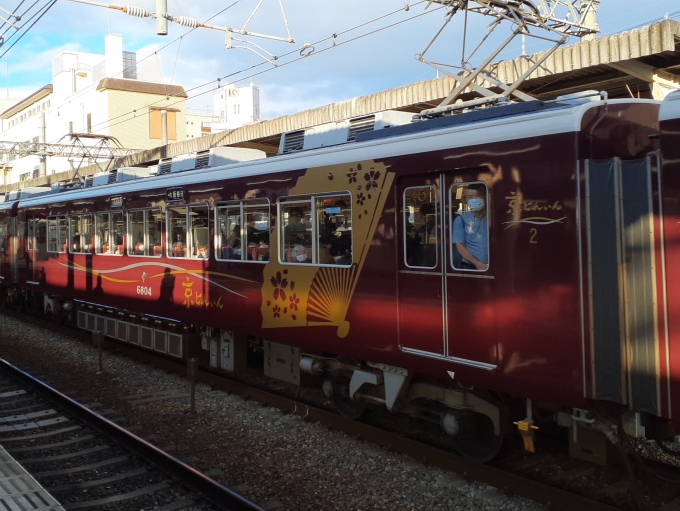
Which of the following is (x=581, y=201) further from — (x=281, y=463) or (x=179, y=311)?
(x=179, y=311)

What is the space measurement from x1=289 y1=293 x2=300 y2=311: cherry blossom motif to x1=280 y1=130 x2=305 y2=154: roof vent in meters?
1.85

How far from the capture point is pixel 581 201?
4.54 m

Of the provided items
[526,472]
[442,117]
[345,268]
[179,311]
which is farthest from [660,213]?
[179,311]

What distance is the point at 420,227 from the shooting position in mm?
5797

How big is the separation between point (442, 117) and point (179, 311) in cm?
525

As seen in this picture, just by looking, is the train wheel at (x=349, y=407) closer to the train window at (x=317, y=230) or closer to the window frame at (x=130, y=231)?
the train window at (x=317, y=230)

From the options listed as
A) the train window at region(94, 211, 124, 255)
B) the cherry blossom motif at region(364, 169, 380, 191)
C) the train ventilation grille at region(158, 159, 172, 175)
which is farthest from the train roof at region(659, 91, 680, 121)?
the train window at region(94, 211, 124, 255)

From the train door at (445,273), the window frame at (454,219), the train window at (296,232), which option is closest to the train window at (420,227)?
the train door at (445,273)

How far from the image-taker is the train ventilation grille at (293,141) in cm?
791

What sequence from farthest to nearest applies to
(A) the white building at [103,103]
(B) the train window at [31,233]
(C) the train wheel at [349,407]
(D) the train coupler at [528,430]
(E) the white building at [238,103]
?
1. (E) the white building at [238,103]
2. (A) the white building at [103,103]
3. (B) the train window at [31,233]
4. (C) the train wheel at [349,407]
5. (D) the train coupler at [528,430]

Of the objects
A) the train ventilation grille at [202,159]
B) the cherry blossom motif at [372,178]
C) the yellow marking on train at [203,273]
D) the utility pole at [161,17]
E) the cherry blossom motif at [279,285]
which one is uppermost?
the utility pole at [161,17]

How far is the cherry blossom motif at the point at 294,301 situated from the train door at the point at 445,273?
5.20 ft

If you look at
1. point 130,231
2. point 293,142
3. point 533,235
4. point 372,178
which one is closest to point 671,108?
point 533,235

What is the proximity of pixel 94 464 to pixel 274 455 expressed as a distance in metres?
1.71
